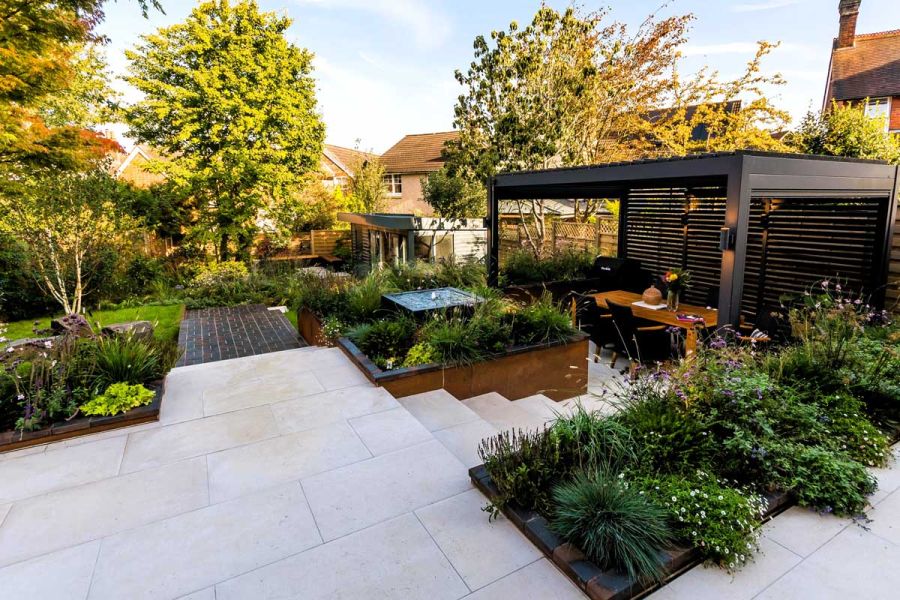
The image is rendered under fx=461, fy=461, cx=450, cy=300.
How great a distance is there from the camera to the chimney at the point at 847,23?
68.2 ft

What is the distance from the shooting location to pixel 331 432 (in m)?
3.45

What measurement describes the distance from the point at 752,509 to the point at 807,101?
10.6 m

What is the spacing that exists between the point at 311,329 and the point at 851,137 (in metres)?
9.71

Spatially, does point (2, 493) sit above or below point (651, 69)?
below

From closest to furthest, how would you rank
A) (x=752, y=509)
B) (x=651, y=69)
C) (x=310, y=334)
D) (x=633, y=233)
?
(x=752, y=509)
(x=310, y=334)
(x=633, y=233)
(x=651, y=69)

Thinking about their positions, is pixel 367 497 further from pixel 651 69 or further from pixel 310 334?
pixel 651 69

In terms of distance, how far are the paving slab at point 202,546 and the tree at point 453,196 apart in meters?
13.9

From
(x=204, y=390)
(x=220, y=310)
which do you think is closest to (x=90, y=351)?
(x=204, y=390)

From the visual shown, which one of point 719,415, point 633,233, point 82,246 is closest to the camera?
point 719,415

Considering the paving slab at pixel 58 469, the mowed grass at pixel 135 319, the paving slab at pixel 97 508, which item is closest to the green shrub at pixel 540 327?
the paving slab at pixel 97 508

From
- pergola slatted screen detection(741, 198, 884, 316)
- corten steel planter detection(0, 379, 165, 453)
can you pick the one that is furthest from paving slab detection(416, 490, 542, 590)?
pergola slatted screen detection(741, 198, 884, 316)

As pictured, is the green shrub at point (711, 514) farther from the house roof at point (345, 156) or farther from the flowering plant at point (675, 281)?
the house roof at point (345, 156)

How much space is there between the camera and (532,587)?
1.99 metres

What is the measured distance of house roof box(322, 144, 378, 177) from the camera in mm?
22812
